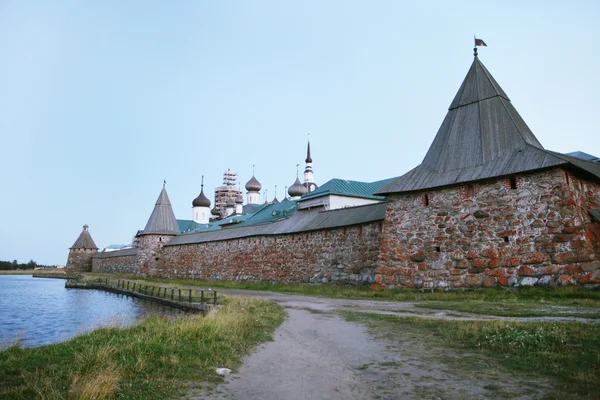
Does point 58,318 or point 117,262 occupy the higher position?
point 117,262

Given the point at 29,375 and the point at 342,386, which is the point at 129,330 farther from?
the point at 342,386

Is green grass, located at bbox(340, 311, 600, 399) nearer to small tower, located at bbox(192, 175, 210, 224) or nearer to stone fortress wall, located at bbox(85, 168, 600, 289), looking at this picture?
stone fortress wall, located at bbox(85, 168, 600, 289)

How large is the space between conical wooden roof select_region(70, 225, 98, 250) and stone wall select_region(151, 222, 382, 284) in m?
32.6

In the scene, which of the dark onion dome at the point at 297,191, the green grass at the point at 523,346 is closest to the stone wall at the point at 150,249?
the dark onion dome at the point at 297,191

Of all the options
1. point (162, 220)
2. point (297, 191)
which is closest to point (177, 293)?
point (162, 220)

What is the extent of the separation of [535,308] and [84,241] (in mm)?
61311

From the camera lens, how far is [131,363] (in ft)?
16.3

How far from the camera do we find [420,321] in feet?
25.4

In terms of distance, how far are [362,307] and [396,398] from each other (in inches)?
267

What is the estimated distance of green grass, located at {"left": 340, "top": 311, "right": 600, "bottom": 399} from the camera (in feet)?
13.5

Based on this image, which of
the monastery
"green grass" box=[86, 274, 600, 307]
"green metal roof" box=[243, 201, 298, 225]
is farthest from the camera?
"green metal roof" box=[243, 201, 298, 225]

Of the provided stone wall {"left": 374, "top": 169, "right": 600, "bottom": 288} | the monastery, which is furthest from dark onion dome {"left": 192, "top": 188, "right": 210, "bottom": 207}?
stone wall {"left": 374, "top": 169, "right": 600, "bottom": 288}

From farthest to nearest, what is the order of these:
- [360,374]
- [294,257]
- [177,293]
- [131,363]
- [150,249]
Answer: [150,249] → [294,257] → [177,293] → [131,363] → [360,374]

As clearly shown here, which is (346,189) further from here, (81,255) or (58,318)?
(81,255)
